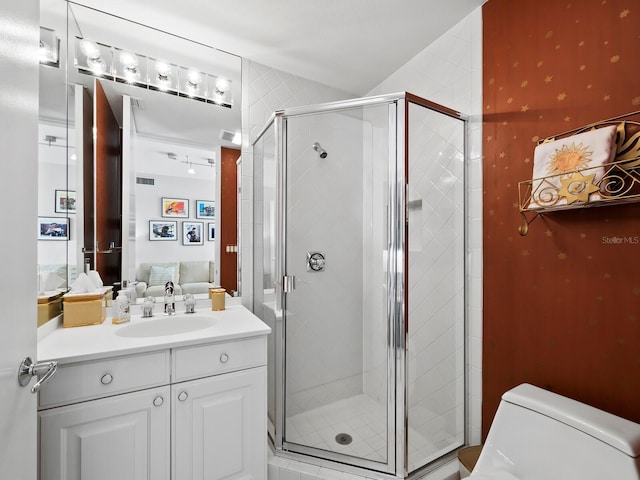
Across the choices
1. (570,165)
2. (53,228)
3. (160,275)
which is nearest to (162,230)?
(160,275)

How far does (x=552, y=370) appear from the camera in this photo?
1263mm

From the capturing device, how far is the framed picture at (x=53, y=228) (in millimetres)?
1276

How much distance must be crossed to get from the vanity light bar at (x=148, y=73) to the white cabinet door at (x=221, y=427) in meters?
1.67

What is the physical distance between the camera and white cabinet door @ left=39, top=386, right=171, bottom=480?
3.47 ft

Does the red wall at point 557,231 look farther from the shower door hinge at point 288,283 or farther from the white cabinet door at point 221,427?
the white cabinet door at point 221,427

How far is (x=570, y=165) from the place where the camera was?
1.11 m

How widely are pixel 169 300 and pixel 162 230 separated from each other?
0.41m

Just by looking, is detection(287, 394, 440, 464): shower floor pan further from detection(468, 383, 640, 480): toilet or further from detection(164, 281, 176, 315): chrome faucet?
detection(164, 281, 176, 315): chrome faucet

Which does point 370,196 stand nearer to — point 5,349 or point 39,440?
point 5,349

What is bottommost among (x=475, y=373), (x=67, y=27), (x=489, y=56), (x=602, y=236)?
(x=475, y=373)

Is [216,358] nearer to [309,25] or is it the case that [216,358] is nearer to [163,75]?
[163,75]

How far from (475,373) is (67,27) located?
9.17ft

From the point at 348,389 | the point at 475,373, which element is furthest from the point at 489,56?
the point at 348,389

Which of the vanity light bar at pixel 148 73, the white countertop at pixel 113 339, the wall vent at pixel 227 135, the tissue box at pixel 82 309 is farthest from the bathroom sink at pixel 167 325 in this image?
the vanity light bar at pixel 148 73
